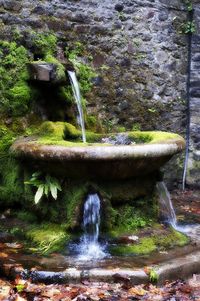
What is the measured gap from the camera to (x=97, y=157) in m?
3.86

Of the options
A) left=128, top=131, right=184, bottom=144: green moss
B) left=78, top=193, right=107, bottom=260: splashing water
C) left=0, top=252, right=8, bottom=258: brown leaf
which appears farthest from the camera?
left=128, top=131, right=184, bottom=144: green moss

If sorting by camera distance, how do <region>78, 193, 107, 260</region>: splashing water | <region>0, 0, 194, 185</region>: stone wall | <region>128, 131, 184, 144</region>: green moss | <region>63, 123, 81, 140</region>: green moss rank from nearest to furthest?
<region>78, 193, 107, 260</region>: splashing water → <region>128, 131, 184, 144</region>: green moss → <region>63, 123, 81, 140</region>: green moss → <region>0, 0, 194, 185</region>: stone wall

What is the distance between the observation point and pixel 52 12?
5934 mm

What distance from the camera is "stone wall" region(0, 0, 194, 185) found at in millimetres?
6078

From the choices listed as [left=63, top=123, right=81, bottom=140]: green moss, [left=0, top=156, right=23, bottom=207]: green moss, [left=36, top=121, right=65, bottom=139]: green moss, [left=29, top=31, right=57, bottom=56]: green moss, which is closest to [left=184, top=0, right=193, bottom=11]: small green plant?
[left=29, top=31, right=57, bottom=56]: green moss

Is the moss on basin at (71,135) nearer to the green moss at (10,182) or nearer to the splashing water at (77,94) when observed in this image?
the splashing water at (77,94)

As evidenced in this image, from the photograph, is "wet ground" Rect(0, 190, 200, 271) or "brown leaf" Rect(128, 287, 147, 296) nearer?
"brown leaf" Rect(128, 287, 147, 296)

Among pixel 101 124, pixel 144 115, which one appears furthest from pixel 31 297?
pixel 144 115

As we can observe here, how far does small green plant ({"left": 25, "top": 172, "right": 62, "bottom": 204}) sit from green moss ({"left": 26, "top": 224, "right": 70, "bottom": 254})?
0.30m

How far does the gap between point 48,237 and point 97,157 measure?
98cm

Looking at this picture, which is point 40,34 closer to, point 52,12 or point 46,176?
point 52,12

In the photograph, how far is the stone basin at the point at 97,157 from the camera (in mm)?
3881

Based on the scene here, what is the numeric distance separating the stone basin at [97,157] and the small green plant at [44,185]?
0.09 meters

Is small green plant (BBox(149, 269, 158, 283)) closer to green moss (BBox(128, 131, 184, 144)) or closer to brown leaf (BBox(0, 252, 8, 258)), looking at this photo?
brown leaf (BBox(0, 252, 8, 258))
